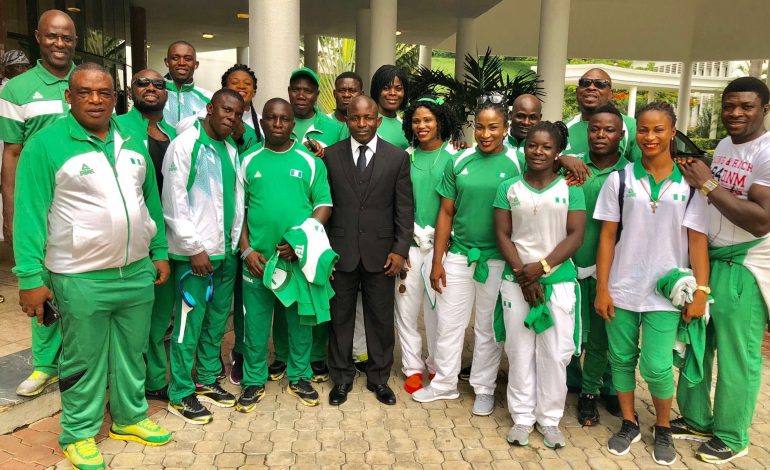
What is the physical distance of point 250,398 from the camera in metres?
4.26

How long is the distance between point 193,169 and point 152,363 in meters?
1.35

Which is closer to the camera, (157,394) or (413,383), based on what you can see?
(157,394)

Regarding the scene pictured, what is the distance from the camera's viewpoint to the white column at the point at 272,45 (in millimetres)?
6164

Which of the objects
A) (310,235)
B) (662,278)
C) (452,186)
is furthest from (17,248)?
(662,278)

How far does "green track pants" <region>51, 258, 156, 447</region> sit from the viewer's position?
3.27 m

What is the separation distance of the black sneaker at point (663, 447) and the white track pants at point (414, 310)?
1599 mm

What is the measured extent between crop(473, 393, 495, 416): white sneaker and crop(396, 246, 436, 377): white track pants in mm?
517

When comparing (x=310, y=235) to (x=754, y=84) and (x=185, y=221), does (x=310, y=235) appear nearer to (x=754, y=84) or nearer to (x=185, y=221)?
(x=185, y=221)

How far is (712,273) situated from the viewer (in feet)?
12.1

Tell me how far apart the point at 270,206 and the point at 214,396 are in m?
1.38

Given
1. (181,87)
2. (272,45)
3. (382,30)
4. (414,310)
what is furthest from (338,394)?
(382,30)

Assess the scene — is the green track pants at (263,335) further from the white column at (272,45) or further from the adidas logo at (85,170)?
the white column at (272,45)

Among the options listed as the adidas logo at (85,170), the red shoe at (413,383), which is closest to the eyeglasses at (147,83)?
the adidas logo at (85,170)

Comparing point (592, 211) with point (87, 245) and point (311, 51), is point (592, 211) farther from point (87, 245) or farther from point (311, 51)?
point (311, 51)
